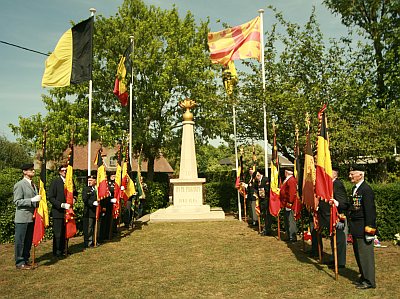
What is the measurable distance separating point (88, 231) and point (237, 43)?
1016cm

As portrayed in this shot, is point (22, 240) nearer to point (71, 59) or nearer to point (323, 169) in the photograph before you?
point (323, 169)

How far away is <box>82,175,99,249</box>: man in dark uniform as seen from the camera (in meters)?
9.81

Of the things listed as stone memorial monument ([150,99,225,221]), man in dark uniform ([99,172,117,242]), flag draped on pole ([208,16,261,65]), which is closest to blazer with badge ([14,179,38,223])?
man in dark uniform ([99,172,117,242])

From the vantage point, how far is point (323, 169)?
7.06 metres

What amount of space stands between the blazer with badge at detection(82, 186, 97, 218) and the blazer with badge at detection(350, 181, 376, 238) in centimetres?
662

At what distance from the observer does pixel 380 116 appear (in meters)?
14.6

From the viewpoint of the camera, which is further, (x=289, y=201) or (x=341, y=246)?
(x=289, y=201)

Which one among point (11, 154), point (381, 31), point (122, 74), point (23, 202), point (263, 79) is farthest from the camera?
point (11, 154)

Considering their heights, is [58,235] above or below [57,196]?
below

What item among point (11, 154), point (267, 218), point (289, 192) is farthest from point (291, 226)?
point (11, 154)

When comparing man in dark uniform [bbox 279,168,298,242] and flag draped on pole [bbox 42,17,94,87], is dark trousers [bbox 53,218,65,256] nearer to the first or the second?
man in dark uniform [bbox 279,168,298,242]

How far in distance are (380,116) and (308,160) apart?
813 cm

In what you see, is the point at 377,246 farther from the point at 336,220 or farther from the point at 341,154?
the point at 341,154

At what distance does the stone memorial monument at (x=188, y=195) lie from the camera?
50.9ft
